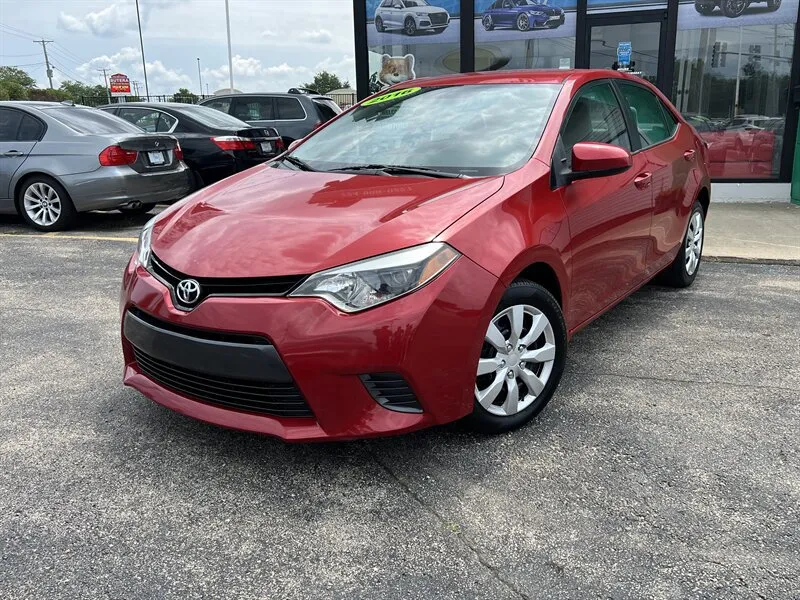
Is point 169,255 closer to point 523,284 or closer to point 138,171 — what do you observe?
point 523,284

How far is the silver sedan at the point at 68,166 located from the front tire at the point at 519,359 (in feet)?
19.9

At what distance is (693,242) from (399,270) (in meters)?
3.58

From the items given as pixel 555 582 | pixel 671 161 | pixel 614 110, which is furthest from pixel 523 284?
pixel 671 161

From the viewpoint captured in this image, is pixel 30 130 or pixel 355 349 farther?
pixel 30 130

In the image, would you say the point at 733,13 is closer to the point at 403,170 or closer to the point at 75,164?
the point at 403,170

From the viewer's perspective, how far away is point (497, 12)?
997 centimetres

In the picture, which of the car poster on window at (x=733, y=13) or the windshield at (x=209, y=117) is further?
the windshield at (x=209, y=117)

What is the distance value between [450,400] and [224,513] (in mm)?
886

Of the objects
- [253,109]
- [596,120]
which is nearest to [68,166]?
[253,109]

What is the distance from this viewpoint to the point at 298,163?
12.0 ft

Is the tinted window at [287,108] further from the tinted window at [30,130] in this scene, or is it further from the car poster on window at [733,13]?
the car poster on window at [733,13]

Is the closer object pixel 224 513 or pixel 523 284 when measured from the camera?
pixel 224 513

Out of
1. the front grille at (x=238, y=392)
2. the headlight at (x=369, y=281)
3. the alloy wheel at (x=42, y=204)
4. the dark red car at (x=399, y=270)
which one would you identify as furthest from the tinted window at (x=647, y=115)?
the alloy wheel at (x=42, y=204)

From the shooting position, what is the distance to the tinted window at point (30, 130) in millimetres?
7746
